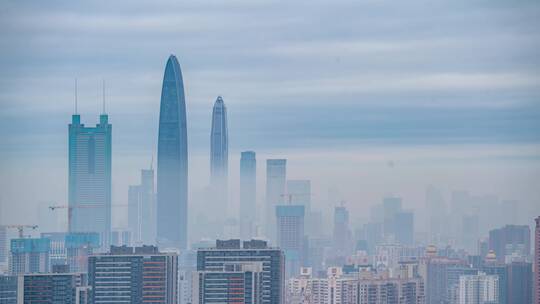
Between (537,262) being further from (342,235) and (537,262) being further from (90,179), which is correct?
(90,179)

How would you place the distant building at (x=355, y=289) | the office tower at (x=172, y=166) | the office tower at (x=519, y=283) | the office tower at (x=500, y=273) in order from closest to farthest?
the office tower at (x=519, y=283), the office tower at (x=500, y=273), the distant building at (x=355, y=289), the office tower at (x=172, y=166)

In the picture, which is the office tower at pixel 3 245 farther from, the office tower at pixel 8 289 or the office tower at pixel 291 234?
the office tower at pixel 291 234

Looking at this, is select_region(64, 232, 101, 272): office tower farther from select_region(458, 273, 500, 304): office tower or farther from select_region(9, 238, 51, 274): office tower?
select_region(458, 273, 500, 304): office tower

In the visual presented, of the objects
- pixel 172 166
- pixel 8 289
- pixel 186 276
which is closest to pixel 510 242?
pixel 186 276

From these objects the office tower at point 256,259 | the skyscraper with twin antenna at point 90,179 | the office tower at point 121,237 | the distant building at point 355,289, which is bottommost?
the distant building at point 355,289

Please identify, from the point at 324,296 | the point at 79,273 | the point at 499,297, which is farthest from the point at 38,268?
the point at 499,297

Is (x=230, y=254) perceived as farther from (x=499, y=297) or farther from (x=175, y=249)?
(x=499, y=297)

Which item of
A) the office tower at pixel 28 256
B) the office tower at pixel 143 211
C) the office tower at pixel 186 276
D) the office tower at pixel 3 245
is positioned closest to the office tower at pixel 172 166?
the office tower at pixel 143 211
